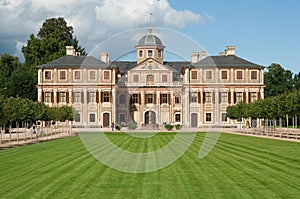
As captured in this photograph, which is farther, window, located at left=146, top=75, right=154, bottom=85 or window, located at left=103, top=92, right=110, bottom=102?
window, located at left=146, top=75, right=154, bottom=85

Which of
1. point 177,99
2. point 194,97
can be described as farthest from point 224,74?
point 177,99

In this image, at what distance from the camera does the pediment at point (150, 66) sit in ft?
246

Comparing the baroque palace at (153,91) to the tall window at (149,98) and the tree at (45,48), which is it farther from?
the tree at (45,48)

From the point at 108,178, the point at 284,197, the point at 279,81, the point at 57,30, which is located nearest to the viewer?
the point at 284,197

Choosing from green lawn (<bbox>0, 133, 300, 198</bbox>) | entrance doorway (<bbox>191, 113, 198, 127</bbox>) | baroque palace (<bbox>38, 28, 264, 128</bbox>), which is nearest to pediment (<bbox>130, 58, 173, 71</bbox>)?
baroque palace (<bbox>38, 28, 264, 128</bbox>)

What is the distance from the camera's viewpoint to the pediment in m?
74.9

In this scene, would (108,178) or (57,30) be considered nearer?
(108,178)

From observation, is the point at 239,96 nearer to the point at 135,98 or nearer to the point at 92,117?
the point at 135,98

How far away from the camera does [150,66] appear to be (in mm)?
76938

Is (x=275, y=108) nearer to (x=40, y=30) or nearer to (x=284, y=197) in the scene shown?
(x=284, y=197)

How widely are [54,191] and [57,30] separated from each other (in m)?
73.9

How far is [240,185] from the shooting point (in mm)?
12500

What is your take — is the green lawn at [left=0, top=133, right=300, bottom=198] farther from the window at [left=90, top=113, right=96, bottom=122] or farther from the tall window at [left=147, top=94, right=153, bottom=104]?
the tall window at [left=147, top=94, right=153, bottom=104]

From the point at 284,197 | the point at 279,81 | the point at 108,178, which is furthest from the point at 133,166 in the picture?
the point at 279,81
